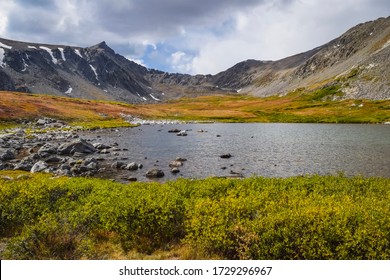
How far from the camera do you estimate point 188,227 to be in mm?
13305

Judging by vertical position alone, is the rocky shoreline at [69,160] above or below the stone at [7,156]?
below

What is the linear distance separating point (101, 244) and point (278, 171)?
32.8 metres

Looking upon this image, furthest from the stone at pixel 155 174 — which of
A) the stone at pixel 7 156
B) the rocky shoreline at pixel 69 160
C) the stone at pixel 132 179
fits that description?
the stone at pixel 7 156

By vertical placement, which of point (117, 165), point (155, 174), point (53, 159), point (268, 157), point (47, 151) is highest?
point (47, 151)

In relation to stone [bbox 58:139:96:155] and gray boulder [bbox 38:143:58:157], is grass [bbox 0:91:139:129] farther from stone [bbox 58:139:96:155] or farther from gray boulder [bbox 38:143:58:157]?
stone [bbox 58:139:96:155]

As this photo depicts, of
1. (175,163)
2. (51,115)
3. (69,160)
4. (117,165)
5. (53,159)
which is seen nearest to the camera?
(117,165)

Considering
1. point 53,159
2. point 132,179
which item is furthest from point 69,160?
point 132,179

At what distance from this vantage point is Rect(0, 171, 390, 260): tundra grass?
10.1 m

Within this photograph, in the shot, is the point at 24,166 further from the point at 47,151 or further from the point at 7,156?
the point at 47,151

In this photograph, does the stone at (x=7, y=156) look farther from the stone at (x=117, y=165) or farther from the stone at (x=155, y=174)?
the stone at (x=155, y=174)

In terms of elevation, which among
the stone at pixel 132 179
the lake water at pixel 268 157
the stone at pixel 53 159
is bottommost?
the lake water at pixel 268 157

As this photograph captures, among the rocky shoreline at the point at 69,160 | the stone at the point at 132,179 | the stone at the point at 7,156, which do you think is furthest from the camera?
the stone at the point at 7,156

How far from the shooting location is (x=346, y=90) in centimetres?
19638

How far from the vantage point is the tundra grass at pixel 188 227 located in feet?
33.1
